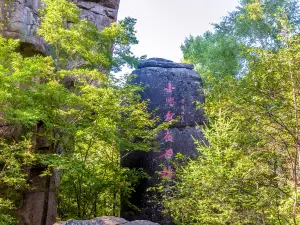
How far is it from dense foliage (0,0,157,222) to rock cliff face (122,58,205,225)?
19.1 inches

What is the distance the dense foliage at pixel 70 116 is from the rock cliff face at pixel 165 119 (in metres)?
0.49

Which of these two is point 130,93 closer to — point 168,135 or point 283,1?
point 168,135

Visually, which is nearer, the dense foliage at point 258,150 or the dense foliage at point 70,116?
the dense foliage at point 258,150

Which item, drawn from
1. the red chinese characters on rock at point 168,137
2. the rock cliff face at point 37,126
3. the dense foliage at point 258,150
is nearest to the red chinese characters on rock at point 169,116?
the red chinese characters on rock at point 168,137

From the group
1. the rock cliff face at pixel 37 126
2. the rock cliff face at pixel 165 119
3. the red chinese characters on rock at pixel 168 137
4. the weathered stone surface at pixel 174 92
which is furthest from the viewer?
the weathered stone surface at pixel 174 92

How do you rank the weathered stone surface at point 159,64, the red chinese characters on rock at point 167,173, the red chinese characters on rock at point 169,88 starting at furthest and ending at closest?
1. the weathered stone surface at point 159,64
2. the red chinese characters on rock at point 169,88
3. the red chinese characters on rock at point 167,173

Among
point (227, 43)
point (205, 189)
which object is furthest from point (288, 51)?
point (227, 43)

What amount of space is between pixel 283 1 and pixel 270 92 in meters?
11.9

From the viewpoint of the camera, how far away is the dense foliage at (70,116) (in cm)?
514

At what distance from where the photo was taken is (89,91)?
5766 mm

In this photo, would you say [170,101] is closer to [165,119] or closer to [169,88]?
[169,88]

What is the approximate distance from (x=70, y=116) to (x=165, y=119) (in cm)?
262

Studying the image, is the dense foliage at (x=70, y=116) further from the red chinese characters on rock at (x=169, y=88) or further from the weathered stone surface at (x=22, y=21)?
the red chinese characters on rock at (x=169, y=88)

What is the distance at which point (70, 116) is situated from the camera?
20.2 ft
